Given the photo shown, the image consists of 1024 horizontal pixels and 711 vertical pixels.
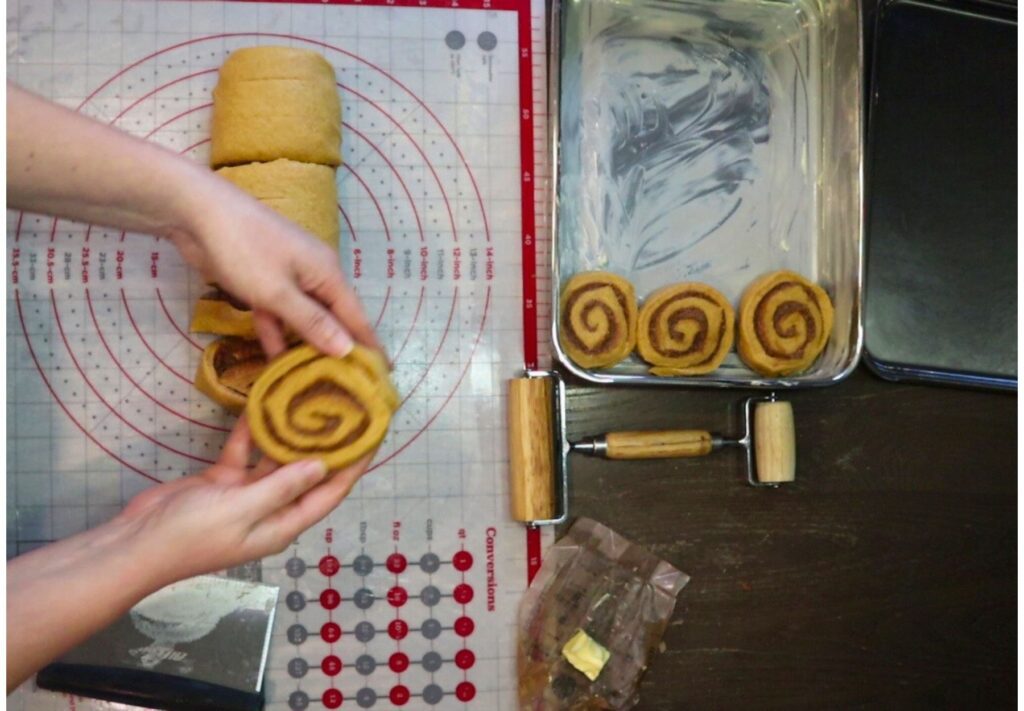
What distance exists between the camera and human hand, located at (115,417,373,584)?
2.61 feet

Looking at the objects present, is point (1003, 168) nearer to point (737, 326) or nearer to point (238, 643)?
point (737, 326)

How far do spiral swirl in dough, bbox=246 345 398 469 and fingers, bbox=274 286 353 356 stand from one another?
13 mm

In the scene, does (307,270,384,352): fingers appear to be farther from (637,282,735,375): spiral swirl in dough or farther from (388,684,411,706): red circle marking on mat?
(388,684,411,706): red circle marking on mat

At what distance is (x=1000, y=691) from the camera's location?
123cm

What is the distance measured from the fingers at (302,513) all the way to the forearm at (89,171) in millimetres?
343

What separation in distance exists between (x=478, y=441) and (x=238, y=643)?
0.47 metres

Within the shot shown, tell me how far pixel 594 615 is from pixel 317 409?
58 centimetres

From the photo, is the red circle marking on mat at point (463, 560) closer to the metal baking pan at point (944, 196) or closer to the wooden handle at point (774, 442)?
the wooden handle at point (774, 442)

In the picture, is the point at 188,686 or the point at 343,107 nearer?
the point at 188,686

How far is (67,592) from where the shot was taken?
2.51 feet

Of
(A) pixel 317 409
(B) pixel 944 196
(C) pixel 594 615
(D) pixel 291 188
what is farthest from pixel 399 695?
(B) pixel 944 196

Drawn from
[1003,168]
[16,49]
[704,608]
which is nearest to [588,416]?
[704,608]

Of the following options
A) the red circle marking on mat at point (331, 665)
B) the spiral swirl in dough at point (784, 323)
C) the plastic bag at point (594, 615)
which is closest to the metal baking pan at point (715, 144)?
the spiral swirl in dough at point (784, 323)

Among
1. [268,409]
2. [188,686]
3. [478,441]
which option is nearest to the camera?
[268,409]
